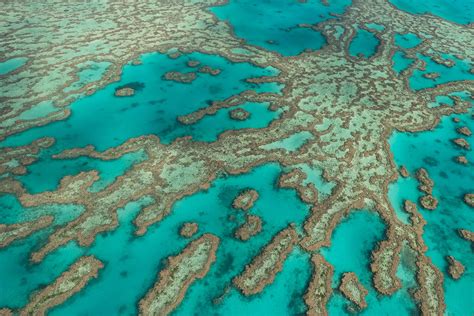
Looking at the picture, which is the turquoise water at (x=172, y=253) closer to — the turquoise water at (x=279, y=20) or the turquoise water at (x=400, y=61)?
the turquoise water at (x=279, y=20)

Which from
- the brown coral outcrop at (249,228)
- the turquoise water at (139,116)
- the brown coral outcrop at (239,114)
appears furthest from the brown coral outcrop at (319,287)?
the brown coral outcrop at (239,114)

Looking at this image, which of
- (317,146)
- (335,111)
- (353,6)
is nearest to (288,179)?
(317,146)

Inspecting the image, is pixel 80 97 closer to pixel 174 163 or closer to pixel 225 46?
pixel 174 163

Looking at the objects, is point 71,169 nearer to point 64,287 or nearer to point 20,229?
point 20,229

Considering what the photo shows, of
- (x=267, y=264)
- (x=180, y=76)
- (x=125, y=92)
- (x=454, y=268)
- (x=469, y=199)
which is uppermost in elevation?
(x=180, y=76)

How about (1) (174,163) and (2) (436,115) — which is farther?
(2) (436,115)

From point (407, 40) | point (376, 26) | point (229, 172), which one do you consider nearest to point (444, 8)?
point (376, 26)

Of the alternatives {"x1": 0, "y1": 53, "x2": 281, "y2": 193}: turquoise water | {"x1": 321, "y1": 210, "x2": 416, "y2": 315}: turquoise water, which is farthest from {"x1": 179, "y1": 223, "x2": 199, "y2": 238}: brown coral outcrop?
{"x1": 321, "y1": 210, "x2": 416, "y2": 315}: turquoise water
